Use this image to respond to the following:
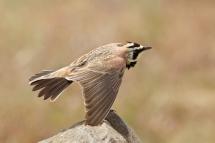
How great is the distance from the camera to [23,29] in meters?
16.4

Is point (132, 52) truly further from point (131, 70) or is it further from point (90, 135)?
point (131, 70)

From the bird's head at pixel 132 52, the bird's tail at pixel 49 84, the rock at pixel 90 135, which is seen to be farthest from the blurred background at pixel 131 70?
the rock at pixel 90 135

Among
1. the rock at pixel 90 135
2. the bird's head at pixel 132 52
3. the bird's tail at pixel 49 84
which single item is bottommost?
the rock at pixel 90 135

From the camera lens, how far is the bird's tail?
8.38m

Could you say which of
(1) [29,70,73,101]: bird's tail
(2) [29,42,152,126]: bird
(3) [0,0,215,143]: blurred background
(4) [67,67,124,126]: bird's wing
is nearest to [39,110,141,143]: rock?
(4) [67,67,124,126]: bird's wing

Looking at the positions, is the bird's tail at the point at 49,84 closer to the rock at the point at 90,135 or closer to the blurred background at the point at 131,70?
the rock at the point at 90,135

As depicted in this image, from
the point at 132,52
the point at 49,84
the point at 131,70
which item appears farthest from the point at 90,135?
the point at 131,70

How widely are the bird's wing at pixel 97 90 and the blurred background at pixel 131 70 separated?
4.22 m

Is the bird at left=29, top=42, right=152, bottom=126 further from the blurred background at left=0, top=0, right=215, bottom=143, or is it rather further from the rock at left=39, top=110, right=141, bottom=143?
the blurred background at left=0, top=0, right=215, bottom=143

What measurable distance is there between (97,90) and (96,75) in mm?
223

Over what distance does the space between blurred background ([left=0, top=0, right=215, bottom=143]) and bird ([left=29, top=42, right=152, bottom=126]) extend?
4.03 m

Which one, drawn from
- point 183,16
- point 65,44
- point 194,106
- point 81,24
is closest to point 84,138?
point 194,106

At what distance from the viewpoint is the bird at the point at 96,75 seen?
821 centimetres

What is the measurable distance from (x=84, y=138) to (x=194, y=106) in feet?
24.3
